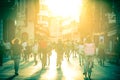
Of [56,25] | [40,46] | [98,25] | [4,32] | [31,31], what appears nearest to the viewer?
[40,46]

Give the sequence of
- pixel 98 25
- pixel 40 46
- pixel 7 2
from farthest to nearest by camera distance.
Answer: pixel 98 25 → pixel 7 2 → pixel 40 46

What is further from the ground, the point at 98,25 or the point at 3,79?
the point at 98,25

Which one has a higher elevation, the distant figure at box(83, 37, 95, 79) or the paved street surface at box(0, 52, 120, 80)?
the distant figure at box(83, 37, 95, 79)

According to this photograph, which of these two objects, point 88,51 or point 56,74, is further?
point 56,74

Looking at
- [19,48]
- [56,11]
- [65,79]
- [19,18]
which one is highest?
[56,11]

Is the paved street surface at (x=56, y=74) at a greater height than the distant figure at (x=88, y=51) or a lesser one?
lesser

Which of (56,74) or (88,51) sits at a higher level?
(88,51)

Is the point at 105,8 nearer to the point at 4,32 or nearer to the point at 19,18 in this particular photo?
the point at 19,18

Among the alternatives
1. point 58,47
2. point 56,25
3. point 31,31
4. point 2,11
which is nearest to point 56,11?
point 56,25

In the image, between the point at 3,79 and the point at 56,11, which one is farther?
the point at 56,11

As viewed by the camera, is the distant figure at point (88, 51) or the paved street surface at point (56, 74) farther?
the paved street surface at point (56, 74)

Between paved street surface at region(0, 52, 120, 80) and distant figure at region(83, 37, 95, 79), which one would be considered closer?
distant figure at region(83, 37, 95, 79)

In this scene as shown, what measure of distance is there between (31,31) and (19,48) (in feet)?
151

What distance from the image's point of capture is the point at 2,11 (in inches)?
1366
